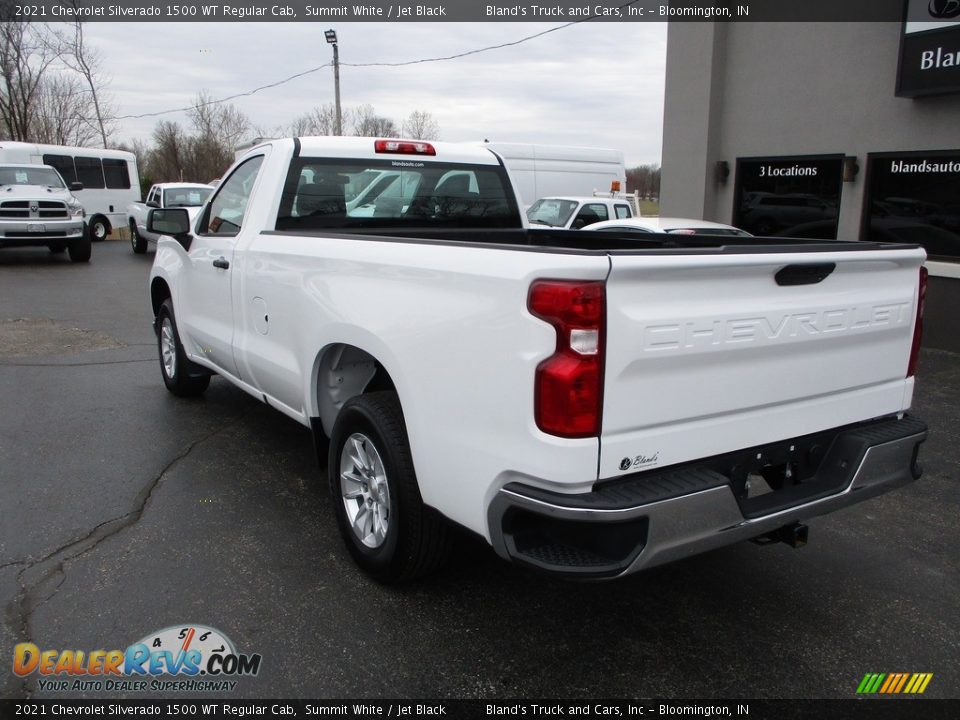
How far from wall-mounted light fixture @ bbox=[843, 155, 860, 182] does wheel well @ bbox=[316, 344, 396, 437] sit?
8.03 metres

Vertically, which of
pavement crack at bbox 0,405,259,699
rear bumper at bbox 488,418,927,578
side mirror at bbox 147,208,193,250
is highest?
side mirror at bbox 147,208,193,250

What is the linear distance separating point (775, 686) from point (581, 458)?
123 cm

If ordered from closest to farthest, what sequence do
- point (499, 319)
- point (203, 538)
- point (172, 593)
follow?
point (499, 319)
point (172, 593)
point (203, 538)

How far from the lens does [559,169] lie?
21109 millimetres

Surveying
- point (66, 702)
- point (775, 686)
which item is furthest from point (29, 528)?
point (775, 686)

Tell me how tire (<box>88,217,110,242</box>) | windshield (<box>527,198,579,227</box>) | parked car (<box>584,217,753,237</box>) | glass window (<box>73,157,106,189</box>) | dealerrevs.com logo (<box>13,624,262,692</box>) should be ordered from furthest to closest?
1. tire (<box>88,217,110,242</box>)
2. glass window (<box>73,157,106,189</box>)
3. windshield (<box>527,198,579,227</box>)
4. parked car (<box>584,217,753,237</box>)
5. dealerrevs.com logo (<box>13,624,262,692</box>)

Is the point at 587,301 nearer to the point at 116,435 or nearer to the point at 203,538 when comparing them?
the point at 203,538

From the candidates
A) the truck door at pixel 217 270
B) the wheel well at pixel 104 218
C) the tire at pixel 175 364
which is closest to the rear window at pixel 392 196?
the truck door at pixel 217 270

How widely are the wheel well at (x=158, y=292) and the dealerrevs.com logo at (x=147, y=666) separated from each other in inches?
154

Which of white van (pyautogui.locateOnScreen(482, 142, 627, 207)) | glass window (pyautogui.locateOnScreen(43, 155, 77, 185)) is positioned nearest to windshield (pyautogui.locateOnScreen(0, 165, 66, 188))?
glass window (pyautogui.locateOnScreen(43, 155, 77, 185))

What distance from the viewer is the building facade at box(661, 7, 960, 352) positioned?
874 cm

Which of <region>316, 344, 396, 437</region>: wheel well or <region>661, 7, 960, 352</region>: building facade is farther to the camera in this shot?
<region>661, 7, 960, 352</region>: building facade

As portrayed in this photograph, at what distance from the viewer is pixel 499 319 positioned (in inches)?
98.5

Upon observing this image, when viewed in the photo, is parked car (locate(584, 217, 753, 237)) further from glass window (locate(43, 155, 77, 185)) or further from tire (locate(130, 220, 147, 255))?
glass window (locate(43, 155, 77, 185))
